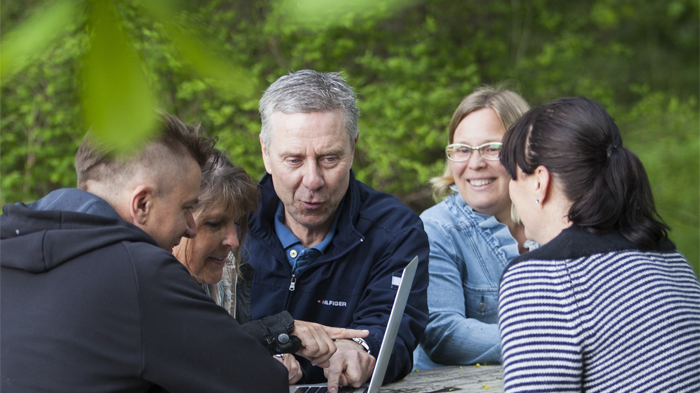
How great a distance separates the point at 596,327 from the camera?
1.25 metres

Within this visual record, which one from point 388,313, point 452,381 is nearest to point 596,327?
point 452,381

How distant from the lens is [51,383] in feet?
3.98

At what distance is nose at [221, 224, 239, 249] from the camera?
2.02 meters

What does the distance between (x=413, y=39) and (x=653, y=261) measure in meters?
4.30

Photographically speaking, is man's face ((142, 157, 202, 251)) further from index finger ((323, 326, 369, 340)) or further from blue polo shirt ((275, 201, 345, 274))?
blue polo shirt ((275, 201, 345, 274))

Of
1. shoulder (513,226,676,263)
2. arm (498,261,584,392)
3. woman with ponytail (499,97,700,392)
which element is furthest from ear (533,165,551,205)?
arm (498,261,584,392)

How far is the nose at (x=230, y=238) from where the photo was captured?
2018 mm

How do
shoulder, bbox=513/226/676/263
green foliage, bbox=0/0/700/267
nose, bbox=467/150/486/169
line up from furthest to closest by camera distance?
1. green foliage, bbox=0/0/700/267
2. nose, bbox=467/150/486/169
3. shoulder, bbox=513/226/676/263

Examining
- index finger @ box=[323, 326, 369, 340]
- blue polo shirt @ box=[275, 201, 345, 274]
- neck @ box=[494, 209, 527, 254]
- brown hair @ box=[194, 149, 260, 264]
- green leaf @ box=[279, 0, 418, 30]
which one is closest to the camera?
green leaf @ box=[279, 0, 418, 30]

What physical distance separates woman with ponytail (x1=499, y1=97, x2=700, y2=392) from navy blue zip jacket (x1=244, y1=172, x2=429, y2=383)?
0.71 m

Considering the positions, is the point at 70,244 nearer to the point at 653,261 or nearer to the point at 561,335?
the point at 561,335

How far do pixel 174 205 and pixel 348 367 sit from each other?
2.27 feet

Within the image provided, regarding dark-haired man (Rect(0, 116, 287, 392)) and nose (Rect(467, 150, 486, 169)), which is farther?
nose (Rect(467, 150, 486, 169))

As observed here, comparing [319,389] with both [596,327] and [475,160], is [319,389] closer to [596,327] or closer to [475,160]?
[596,327]
